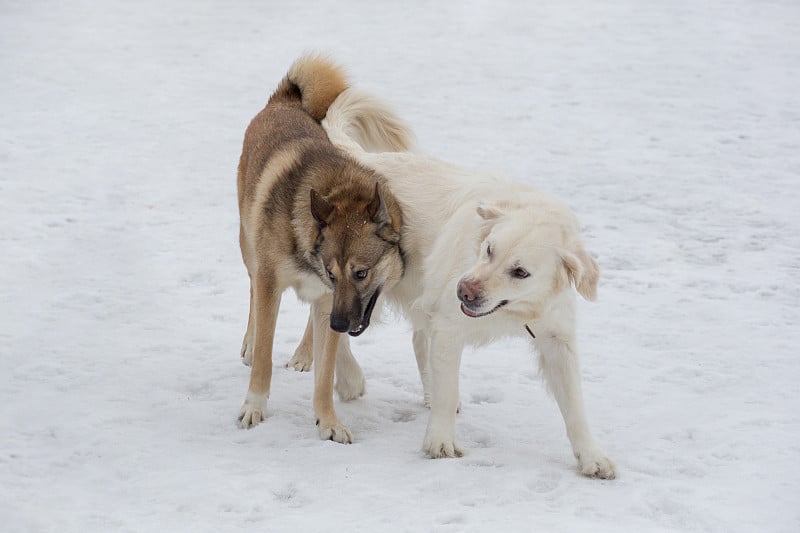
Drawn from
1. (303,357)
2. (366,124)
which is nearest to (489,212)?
(366,124)

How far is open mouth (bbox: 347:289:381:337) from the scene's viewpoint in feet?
15.0

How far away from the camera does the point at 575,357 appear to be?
14.8 ft

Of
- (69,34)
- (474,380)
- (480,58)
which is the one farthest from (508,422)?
(69,34)

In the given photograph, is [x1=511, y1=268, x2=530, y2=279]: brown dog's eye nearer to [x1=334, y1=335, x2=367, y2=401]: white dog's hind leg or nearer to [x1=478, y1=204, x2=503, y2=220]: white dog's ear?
[x1=478, y1=204, x2=503, y2=220]: white dog's ear

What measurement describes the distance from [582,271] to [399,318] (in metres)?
1.52

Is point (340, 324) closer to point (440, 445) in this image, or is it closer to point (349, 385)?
point (440, 445)

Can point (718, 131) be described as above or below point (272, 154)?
below

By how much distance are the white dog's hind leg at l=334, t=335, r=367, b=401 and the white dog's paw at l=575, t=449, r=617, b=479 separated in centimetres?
157

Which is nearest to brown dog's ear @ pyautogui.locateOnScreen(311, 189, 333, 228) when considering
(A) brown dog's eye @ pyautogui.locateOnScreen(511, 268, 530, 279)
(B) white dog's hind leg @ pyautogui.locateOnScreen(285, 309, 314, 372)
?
(A) brown dog's eye @ pyautogui.locateOnScreen(511, 268, 530, 279)

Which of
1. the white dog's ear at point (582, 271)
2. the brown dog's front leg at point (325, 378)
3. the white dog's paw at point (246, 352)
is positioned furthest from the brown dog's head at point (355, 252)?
the white dog's paw at point (246, 352)

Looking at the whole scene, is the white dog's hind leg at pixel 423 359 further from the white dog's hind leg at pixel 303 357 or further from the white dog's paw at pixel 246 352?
the white dog's paw at pixel 246 352

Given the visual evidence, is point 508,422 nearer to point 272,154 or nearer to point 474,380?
point 474,380

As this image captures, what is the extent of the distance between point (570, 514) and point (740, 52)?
35.1 feet

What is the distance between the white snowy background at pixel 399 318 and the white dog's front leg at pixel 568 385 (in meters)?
0.14
